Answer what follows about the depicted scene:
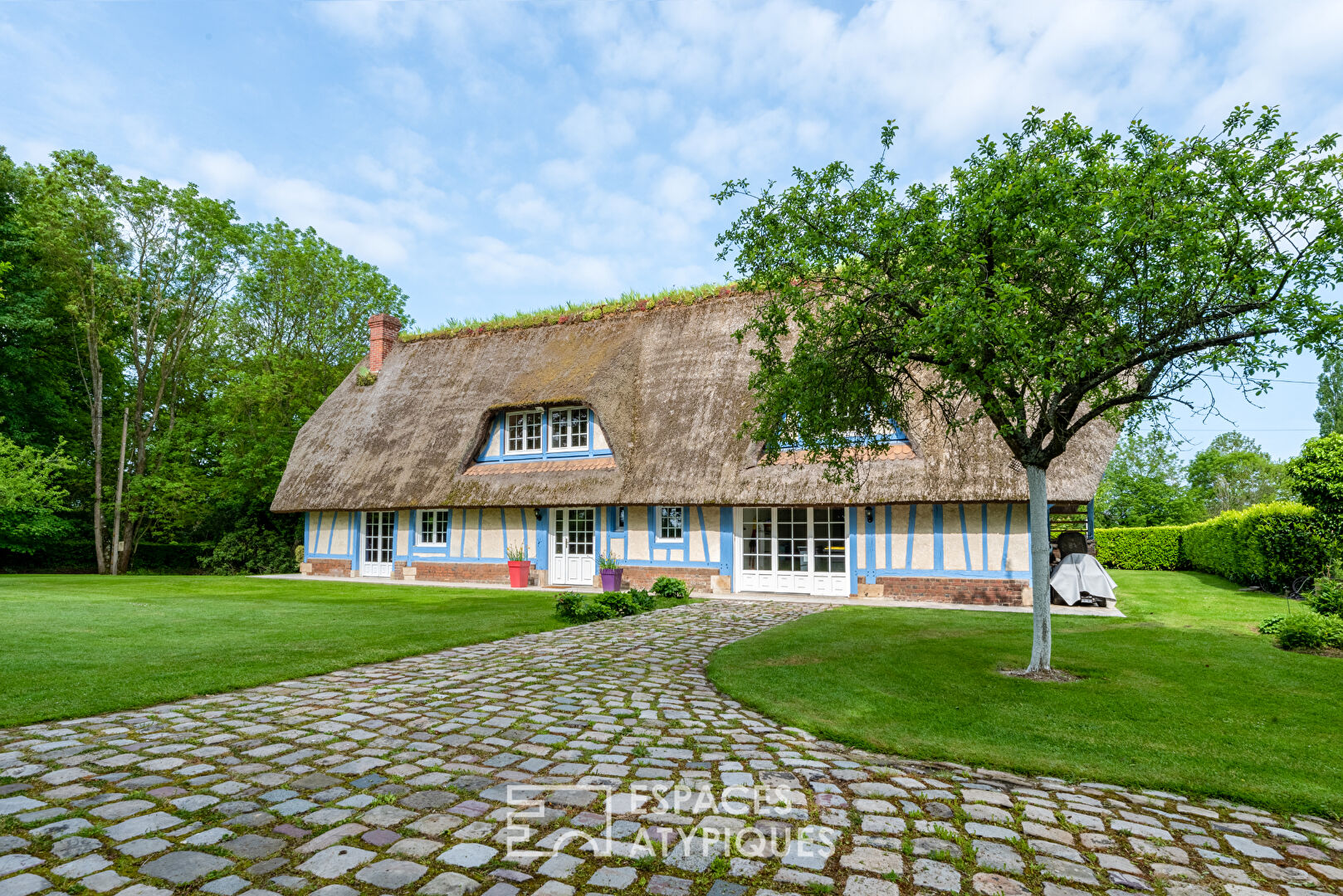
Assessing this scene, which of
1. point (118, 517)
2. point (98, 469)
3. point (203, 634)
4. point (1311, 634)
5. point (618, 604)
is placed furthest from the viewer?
point (118, 517)

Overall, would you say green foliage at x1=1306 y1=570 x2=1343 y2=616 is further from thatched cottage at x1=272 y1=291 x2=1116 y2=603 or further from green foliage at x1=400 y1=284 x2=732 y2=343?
green foliage at x1=400 y1=284 x2=732 y2=343

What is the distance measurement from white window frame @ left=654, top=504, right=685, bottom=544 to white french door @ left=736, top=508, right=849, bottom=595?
1.14m

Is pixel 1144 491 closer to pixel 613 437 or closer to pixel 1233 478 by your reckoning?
pixel 1233 478

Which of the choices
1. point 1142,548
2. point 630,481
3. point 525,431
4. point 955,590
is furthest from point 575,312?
point 1142,548

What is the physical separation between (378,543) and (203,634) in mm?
10014

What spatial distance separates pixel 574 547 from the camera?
15.3 m

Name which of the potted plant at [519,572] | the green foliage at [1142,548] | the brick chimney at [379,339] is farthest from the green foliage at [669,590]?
the green foliage at [1142,548]

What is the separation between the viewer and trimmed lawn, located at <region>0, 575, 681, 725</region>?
519cm

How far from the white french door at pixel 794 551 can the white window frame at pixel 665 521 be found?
1.14 meters

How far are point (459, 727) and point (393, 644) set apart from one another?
3.49 meters

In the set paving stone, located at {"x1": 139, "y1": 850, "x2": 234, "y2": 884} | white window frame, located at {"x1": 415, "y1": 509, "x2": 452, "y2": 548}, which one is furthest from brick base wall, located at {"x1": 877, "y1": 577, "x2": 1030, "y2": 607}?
paving stone, located at {"x1": 139, "y1": 850, "x2": 234, "y2": 884}

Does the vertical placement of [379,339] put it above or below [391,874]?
above

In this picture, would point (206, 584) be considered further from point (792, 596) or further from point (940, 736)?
point (940, 736)

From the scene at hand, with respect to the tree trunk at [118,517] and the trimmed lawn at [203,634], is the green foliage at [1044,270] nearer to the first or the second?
the trimmed lawn at [203,634]
